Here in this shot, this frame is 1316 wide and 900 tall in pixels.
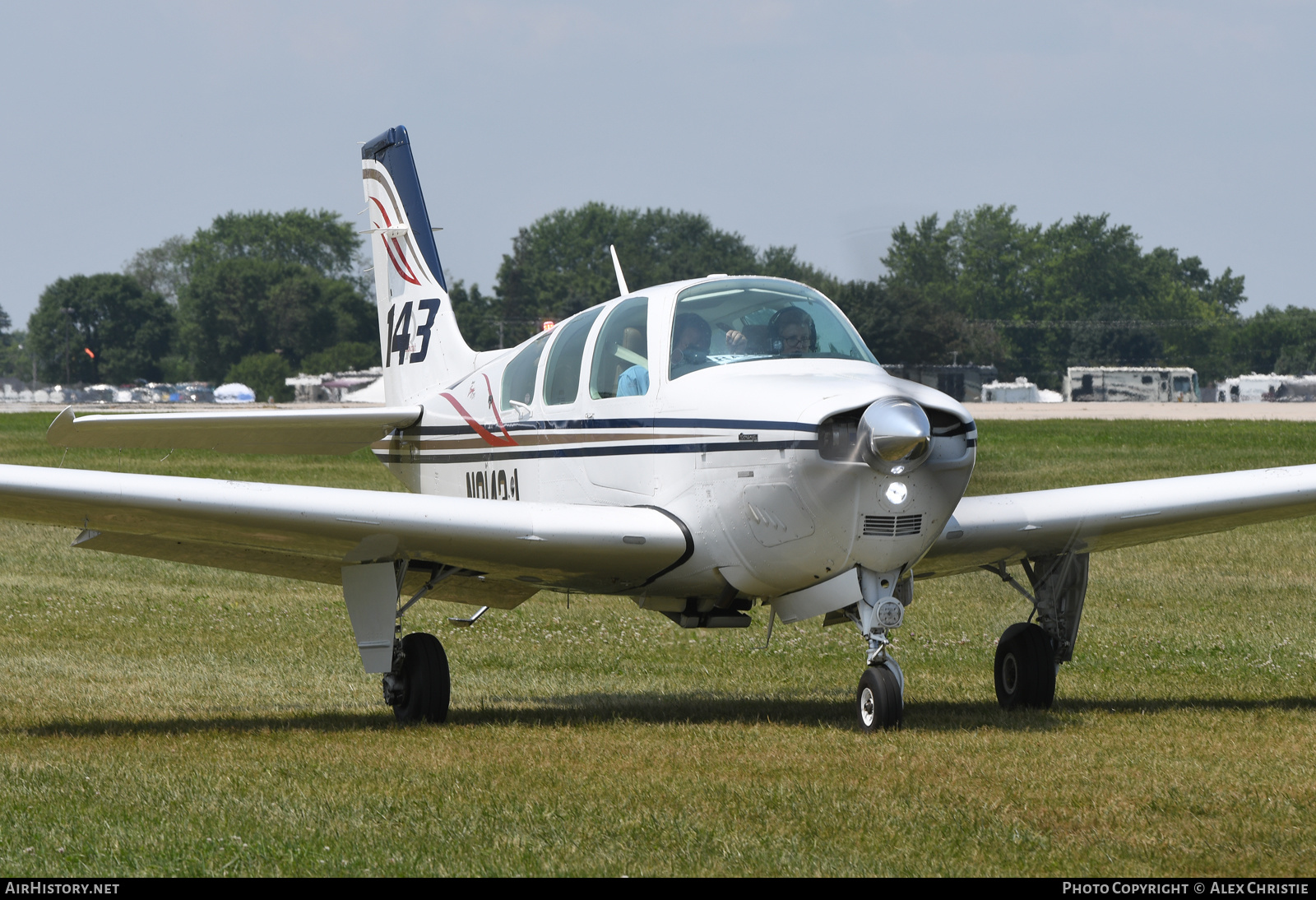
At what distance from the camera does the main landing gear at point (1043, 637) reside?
9.62 m

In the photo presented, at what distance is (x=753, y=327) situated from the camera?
8.67 m

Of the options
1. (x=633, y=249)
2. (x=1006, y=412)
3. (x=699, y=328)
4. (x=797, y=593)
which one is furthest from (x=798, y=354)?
(x=633, y=249)

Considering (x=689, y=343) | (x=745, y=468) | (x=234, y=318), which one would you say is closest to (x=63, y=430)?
(x=689, y=343)

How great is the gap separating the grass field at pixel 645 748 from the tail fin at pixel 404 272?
2645mm

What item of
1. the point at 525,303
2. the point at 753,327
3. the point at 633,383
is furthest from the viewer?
the point at 525,303

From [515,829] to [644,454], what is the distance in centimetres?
336

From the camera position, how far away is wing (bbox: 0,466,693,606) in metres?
8.11

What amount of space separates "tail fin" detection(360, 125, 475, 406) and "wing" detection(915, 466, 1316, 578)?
5.46 metres

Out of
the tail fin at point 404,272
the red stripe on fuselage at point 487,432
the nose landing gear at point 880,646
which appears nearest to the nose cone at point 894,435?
the nose landing gear at point 880,646

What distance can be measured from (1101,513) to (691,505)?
2780 millimetres

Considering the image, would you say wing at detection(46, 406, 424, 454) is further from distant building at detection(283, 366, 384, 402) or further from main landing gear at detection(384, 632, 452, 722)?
distant building at detection(283, 366, 384, 402)

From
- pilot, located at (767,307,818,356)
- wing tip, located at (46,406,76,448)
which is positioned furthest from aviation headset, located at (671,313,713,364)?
wing tip, located at (46,406,76,448)

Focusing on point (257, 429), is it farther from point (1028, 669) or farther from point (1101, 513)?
point (1101, 513)

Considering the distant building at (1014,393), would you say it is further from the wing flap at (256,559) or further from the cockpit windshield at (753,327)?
the cockpit windshield at (753,327)
